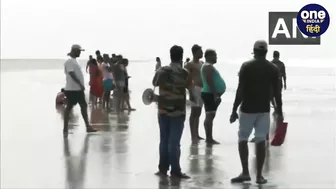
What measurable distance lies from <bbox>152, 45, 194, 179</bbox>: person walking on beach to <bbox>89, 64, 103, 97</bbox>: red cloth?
32.1 ft

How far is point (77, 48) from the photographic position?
12.6 m

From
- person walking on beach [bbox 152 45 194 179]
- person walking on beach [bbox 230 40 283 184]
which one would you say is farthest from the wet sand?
person walking on beach [bbox 230 40 283 184]

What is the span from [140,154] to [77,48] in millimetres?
2651

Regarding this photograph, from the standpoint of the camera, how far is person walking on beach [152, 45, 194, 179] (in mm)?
8961

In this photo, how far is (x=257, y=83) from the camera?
8.60 metres

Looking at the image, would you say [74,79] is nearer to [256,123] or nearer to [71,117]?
[71,117]

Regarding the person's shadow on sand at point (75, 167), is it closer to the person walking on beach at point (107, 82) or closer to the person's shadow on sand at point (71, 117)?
the person's shadow on sand at point (71, 117)

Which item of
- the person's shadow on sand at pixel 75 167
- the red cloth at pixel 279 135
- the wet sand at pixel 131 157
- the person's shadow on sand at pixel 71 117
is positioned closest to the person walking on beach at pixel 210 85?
Result: the wet sand at pixel 131 157

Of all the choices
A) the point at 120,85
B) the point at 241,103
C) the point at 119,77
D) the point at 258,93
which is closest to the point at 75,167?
the point at 241,103

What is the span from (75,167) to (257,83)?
2.78 metres

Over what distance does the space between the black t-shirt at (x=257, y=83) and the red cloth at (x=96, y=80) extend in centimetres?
1041

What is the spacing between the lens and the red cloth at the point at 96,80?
61.3ft

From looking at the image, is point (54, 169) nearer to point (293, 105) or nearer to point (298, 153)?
point (298, 153)

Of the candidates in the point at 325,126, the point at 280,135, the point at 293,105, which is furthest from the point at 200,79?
the point at 293,105
